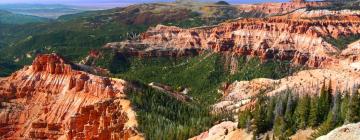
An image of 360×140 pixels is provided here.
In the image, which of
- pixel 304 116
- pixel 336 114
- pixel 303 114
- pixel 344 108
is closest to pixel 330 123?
pixel 336 114

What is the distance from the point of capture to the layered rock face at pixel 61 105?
134 m

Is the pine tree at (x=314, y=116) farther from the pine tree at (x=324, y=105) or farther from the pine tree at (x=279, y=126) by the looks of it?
the pine tree at (x=279, y=126)

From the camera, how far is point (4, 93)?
14700 centimetres

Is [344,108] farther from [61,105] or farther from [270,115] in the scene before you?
[61,105]

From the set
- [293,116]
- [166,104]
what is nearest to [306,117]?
[293,116]

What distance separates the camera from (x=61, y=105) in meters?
143

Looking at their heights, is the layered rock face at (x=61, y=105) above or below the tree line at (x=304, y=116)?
below

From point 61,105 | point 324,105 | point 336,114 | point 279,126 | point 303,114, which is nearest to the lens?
point 336,114

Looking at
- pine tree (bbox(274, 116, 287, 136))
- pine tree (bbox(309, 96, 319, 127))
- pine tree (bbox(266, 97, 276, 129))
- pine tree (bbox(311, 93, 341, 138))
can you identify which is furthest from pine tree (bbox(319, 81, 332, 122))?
pine tree (bbox(266, 97, 276, 129))

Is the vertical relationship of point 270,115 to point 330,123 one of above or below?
below

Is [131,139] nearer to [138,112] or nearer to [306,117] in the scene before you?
[138,112]

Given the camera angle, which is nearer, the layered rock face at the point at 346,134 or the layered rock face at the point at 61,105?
the layered rock face at the point at 346,134

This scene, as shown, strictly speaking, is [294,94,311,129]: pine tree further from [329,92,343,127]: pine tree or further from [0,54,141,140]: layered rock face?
[0,54,141,140]: layered rock face

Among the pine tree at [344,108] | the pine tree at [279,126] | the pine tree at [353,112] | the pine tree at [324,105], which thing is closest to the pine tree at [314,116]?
the pine tree at [324,105]
